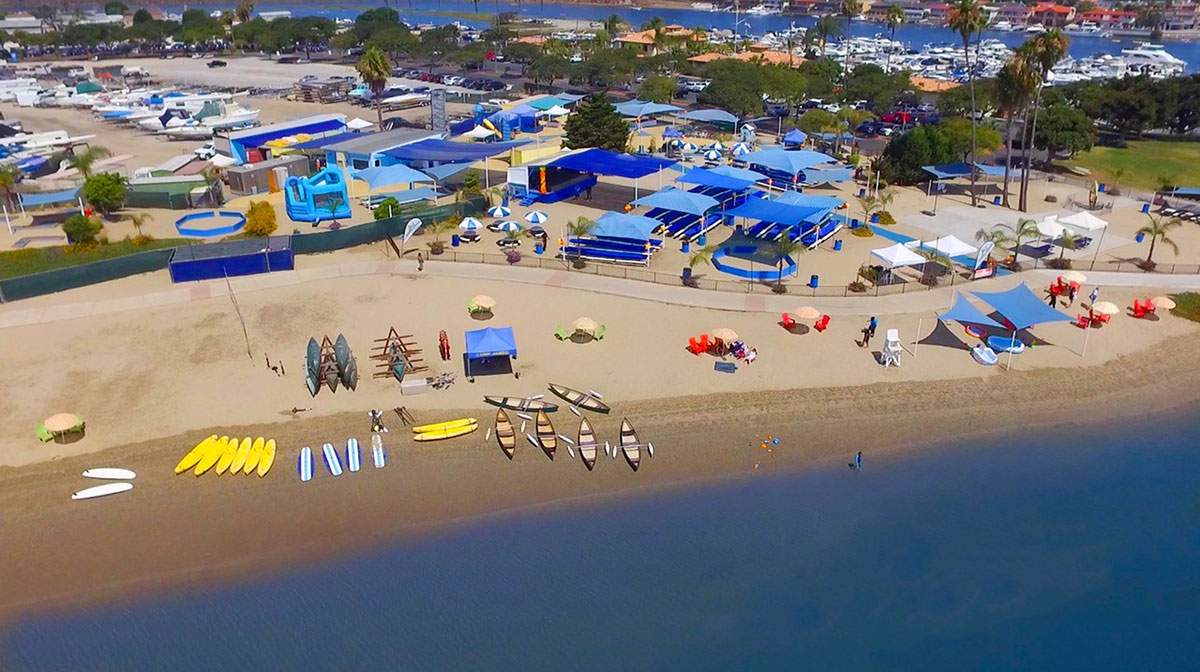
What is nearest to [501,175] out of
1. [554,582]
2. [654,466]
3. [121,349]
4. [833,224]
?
[833,224]

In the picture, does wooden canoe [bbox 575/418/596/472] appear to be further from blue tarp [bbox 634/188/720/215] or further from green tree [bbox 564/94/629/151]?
green tree [bbox 564/94/629/151]

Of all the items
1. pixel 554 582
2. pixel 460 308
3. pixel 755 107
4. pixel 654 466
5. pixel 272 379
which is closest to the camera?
pixel 554 582

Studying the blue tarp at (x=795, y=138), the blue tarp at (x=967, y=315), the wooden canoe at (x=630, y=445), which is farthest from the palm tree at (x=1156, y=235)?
the wooden canoe at (x=630, y=445)

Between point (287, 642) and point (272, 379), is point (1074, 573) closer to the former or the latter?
point (287, 642)

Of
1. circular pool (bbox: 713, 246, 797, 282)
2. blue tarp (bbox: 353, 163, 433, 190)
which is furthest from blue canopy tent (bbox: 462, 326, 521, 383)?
blue tarp (bbox: 353, 163, 433, 190)

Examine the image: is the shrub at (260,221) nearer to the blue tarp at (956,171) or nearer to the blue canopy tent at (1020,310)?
the blue canopy tent at (1020,310)

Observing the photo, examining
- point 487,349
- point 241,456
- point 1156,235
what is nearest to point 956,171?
point 1156,235
